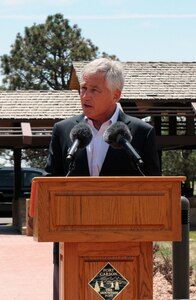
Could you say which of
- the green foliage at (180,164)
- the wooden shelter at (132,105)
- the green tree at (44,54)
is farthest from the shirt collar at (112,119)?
the green tree at (44,54)

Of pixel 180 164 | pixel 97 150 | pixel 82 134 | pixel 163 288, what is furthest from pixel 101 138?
pixel 180 164

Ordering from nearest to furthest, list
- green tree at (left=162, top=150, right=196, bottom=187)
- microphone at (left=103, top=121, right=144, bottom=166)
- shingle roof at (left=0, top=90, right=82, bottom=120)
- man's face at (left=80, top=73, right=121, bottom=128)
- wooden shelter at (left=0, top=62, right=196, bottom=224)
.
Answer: microphone at (left=103, top=121, right=144, bottom=166) → man's face at (left=80, top=73, right=121, bottom=128) → wooden shelter at (left=0, top=62, right=196, bottom=224) → shingle roof at (left=0, top=90, right=82, bottom=120) → green tree at (left=162, top=150, right=196, bottom=187)

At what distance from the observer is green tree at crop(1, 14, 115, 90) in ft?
205

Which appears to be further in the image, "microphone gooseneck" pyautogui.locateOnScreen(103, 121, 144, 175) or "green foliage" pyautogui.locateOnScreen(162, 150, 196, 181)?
"green foliage" pyautogui.locateOnScreen(162, 150, 196, 181)

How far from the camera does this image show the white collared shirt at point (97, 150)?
502 centimetres

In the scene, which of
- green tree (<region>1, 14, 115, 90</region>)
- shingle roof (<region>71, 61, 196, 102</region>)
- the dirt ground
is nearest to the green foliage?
green tree (<region>1, 14, 115, 90</region>)

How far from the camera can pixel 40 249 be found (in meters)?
18.1

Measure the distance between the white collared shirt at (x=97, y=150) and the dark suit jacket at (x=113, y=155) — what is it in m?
0.02

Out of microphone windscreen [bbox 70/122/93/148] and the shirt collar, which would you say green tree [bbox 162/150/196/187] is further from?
microphone windscreen [bbox 70/122/93/148]

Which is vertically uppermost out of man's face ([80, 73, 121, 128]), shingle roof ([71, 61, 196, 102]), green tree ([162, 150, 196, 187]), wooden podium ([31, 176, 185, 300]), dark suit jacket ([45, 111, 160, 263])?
shingle roof ([71, 61, 196, 102])

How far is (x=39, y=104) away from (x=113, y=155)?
71.8 feet

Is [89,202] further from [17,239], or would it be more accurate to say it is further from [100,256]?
[17,239]

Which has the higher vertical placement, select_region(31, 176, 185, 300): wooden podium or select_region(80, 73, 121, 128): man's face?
Answer: select_region(80, 73, 121, 128): man's face

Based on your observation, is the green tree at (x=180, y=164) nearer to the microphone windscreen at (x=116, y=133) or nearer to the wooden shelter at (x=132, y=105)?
the wooden shelter at (x=132, y=105)
